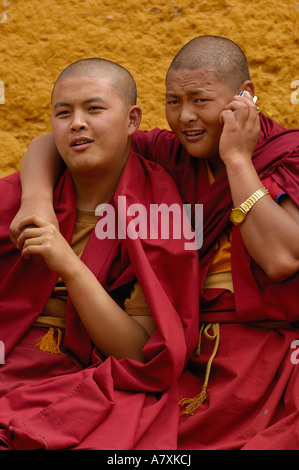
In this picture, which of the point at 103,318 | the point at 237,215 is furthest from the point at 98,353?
the point at 237,215

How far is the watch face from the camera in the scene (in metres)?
2.45

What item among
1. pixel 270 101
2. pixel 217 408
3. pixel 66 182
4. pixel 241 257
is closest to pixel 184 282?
pixel 241 257

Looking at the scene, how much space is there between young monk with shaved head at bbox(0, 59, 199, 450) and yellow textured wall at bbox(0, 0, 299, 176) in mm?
962

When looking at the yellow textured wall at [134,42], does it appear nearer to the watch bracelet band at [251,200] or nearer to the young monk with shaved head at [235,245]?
the young monk with shaved head at [235,245]

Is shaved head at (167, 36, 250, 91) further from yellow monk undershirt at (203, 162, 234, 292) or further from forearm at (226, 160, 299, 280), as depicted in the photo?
yellow monk undershirt at (203, 162, 234, 292)

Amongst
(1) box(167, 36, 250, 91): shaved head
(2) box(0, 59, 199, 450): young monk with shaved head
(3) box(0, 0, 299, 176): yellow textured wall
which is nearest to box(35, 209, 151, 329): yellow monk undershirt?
(2) box(0, 59, 199, 450): young monk with shaved head

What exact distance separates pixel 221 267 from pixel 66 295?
534 millimetres

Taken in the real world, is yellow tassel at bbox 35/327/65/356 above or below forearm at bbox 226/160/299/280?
below

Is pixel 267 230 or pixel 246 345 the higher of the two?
pixel 267 230

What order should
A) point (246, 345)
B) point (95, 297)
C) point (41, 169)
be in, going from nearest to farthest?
point (95, 297) < point (246, 345) < point (41, 169)

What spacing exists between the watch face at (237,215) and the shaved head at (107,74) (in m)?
0.61

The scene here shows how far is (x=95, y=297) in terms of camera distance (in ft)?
7.88

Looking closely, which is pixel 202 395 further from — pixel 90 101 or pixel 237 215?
pixel 90 101

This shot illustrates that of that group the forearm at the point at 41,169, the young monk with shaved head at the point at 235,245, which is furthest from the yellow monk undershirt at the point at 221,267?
the forearm at the point at 41,169
